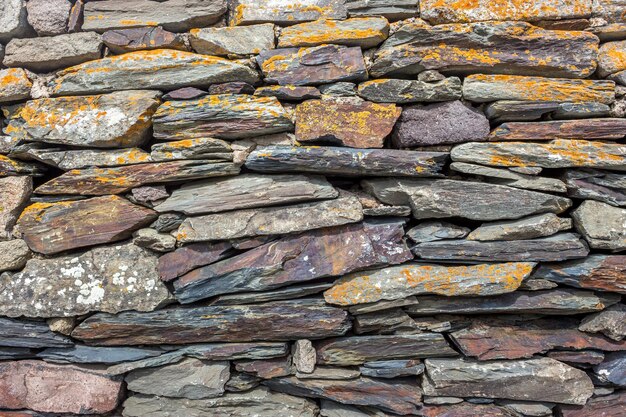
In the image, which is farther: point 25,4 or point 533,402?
point 25,4

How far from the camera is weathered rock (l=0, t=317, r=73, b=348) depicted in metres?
3.06

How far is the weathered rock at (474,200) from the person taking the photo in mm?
2865

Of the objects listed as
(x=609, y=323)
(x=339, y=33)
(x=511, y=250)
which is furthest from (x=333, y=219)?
(x=609, y=323)

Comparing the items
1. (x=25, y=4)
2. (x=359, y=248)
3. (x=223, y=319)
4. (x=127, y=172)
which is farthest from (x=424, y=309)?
(x=25, y=4)

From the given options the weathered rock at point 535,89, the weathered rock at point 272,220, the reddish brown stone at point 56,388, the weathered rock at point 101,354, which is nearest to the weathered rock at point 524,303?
the weathered rock at point 272,220

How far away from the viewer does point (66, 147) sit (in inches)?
121

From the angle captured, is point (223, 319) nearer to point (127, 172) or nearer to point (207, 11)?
point (127, 172)

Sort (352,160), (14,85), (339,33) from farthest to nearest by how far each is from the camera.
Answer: (14,85)
(339,33)
(352,160)

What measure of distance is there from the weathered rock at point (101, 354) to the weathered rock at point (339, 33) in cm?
284

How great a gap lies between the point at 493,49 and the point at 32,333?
4.47 m

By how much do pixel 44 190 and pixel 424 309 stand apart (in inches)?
129

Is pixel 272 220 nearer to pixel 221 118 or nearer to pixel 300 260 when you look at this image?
pixel 300 260

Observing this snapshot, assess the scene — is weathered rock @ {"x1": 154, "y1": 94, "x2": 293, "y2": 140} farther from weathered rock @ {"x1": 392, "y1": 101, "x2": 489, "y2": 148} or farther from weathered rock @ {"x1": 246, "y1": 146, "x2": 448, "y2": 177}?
weathered rock @ {"x1": 392, "y1": 101, "x2": 489, "y2": 148}

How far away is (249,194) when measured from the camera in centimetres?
292
